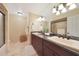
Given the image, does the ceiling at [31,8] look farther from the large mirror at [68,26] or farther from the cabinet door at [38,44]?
the cabinet door at [38,44]

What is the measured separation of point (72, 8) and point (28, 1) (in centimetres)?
93

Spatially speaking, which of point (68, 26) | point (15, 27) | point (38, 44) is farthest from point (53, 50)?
point (38, 44)

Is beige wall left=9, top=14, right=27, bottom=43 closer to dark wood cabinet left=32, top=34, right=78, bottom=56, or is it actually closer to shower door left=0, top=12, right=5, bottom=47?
shower door left=0, top=12, right=5, bottom=47

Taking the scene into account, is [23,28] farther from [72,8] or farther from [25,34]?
[72,8]

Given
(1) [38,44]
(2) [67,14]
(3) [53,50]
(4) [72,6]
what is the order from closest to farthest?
(3) [53,50] → (4) [72,6] → (2) [67,14] → (1) [38,44]

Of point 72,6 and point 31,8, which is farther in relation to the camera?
point 31,8

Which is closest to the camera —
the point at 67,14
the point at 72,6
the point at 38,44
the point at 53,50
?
the point at 53,50

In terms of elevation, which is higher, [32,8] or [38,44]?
[32,8]

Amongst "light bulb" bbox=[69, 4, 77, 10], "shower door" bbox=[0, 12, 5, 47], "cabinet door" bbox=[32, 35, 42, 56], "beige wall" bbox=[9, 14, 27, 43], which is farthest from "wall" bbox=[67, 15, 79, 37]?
"shower door" bbox=[0, 12, 5, 47]

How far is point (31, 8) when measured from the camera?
2.30 meters

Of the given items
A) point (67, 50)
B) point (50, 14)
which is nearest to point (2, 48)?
point (50, 14)

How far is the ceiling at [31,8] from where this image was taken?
2.15 m

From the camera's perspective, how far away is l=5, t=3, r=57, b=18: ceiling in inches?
84.7

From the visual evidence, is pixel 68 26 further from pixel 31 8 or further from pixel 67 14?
pixel 31 8
